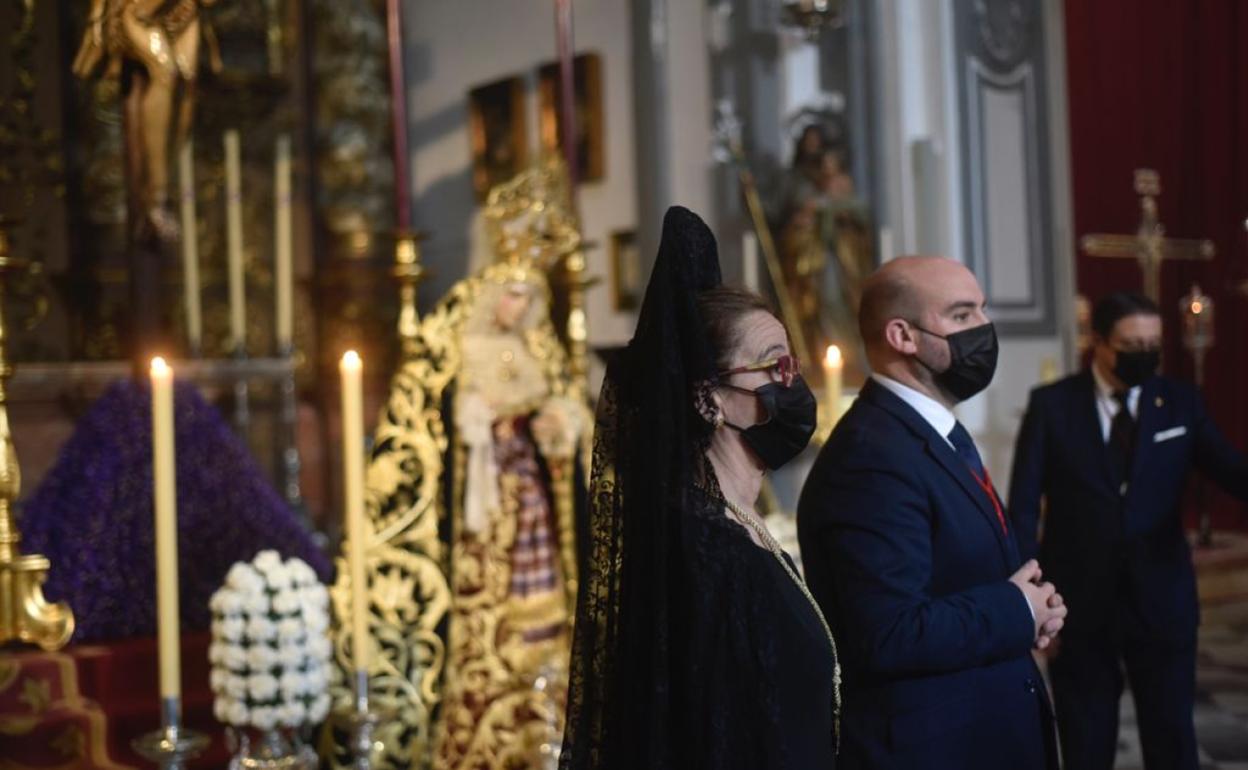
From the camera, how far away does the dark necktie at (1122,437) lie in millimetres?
3965

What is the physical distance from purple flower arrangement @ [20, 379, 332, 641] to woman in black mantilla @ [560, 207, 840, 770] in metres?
1.66

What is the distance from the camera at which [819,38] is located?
23.1 ft

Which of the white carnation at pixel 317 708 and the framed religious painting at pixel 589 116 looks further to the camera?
the framed religious painting at pixel 589 116

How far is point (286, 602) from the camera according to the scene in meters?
2.95

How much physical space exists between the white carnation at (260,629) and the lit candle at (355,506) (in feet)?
0.56

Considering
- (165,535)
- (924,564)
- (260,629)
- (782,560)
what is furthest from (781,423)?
(260,629)

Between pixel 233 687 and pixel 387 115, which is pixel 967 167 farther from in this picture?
pixel 233 687

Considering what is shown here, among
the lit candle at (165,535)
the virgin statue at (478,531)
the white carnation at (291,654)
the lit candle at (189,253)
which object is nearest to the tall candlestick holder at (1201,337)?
the virgin statue at (478,531)

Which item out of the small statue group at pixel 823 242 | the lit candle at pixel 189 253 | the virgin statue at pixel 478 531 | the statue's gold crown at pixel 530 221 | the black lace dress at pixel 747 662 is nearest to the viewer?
the black lace dress at pixel 747 662

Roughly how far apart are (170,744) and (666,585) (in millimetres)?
1088

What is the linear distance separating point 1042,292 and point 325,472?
11.7ft

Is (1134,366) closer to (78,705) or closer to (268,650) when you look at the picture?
(268,650)

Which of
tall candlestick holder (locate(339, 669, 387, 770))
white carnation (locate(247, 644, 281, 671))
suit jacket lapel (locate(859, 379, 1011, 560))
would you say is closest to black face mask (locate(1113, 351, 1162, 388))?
suit jacket lapel (locate(859, 379, 1011, 560))

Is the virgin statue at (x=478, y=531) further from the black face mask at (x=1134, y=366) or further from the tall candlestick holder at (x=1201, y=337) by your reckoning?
the tall candlestick holder at (x=1201, y=337)
